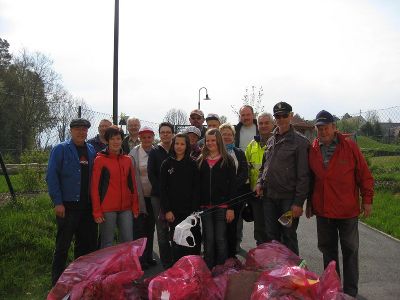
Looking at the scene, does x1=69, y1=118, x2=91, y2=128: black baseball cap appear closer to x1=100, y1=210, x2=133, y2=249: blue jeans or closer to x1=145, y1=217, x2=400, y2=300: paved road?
x1=100, y1=210, x2=133, y2=249: blue jeans

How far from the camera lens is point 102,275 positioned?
3.64 m

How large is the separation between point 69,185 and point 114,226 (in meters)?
0.69

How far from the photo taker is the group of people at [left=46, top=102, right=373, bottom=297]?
4.31 meters

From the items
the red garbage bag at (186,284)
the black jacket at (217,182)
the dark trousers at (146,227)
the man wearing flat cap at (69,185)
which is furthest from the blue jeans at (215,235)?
the man wearing flat cap at (69,185)

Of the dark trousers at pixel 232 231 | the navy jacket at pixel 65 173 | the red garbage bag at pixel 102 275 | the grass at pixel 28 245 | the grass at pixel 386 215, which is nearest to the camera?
the red garbage bag at pixel 102 275

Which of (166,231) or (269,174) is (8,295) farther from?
(269,174)

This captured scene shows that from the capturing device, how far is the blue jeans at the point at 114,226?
474 cm

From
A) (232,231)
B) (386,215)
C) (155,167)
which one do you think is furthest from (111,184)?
(386,215)

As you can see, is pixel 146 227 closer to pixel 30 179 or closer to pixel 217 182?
pixel 217 182

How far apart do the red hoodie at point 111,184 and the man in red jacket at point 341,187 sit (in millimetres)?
2071

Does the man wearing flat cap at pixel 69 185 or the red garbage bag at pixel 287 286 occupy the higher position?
the man wearing flat cap at pixel 69 185

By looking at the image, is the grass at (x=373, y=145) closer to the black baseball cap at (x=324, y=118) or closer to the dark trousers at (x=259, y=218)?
the dark trousers at (x=259, y=218)

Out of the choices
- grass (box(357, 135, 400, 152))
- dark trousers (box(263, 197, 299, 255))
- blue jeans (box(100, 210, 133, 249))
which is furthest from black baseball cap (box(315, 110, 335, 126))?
grass (box(357, 135, 400, 152))

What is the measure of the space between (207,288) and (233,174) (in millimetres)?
1582
